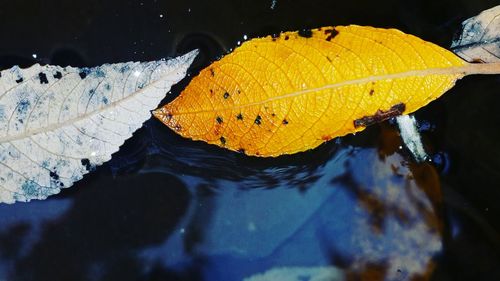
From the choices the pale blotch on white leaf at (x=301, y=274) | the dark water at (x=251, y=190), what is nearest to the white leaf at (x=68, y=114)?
the dark water at (x=251, y=190)

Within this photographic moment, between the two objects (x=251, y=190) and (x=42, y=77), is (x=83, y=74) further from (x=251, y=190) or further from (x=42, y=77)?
(x=251, y=190)

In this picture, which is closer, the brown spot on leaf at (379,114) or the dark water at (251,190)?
the brown spot on leaf at (379,114)

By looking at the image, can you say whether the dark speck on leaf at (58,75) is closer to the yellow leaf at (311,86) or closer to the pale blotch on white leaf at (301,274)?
the yellow leaf at (311,86)

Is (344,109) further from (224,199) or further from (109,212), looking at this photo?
(109,212)

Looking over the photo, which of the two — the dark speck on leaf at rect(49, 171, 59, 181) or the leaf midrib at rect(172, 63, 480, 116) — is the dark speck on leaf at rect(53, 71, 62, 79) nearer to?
the dark speck on leaf at rect(49, 171, 59, 181)

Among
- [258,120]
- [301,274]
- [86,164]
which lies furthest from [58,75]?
[301,274]

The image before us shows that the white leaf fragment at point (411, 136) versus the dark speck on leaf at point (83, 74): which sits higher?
the dark speck on leaf at point (83, 74)

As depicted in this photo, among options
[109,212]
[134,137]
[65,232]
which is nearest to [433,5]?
[134,137]
